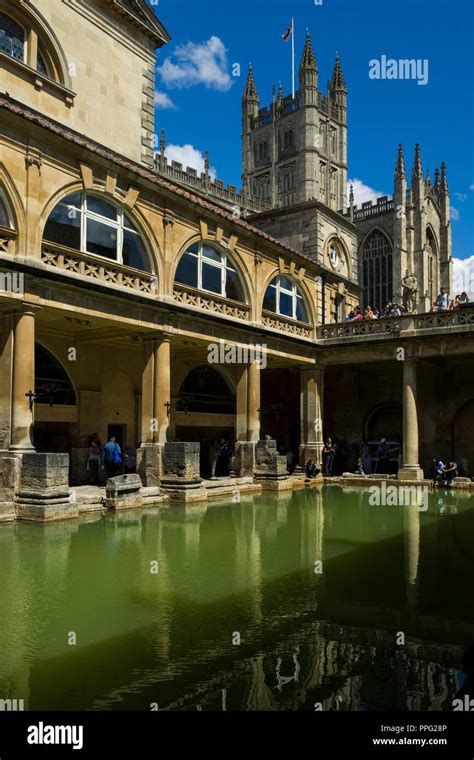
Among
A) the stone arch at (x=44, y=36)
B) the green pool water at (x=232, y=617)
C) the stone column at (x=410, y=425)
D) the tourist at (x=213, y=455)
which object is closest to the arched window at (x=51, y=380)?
the tourist at (x=213, y=455)

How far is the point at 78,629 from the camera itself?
6.05 metres

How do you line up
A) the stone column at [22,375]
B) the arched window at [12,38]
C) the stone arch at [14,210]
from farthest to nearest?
the arched window at [12,38] < the stone arch at [14,210] < the stone column at [22,375]

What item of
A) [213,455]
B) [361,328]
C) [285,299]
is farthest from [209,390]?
[361,328]

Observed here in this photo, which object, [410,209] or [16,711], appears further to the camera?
[410,209]

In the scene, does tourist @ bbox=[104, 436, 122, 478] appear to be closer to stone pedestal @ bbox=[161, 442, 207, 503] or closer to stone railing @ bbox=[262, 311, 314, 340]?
stone pedestal @ bbox=[161, 442, 207, 503]

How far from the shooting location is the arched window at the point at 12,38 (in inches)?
682

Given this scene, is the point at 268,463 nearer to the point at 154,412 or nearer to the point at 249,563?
the point at 154,412

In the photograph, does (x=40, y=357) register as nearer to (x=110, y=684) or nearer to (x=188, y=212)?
(x=188, y=212)

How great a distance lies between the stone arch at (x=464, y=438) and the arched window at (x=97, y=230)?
15163 millimetres

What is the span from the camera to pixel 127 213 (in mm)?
17281

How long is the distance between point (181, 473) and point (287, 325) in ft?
32.1

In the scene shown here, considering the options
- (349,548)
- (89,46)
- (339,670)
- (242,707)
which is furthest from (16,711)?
(89,46)

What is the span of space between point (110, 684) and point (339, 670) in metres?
1.88

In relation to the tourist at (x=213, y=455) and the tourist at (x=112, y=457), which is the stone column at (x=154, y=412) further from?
the tourist at (x=213, y=455)
